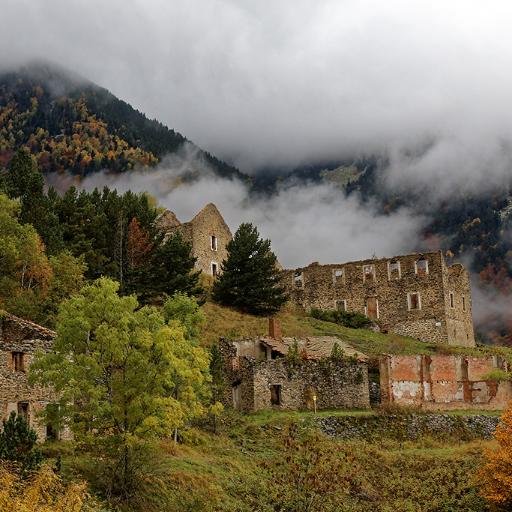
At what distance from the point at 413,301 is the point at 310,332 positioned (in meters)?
15.2

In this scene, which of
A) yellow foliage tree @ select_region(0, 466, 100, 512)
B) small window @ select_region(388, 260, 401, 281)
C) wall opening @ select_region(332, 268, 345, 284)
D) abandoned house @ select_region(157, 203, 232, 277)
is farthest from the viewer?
wall opening @ select_region(332, 268, 345, 284)

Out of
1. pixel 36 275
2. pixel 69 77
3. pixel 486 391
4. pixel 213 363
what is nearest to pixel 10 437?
pixel 213 363

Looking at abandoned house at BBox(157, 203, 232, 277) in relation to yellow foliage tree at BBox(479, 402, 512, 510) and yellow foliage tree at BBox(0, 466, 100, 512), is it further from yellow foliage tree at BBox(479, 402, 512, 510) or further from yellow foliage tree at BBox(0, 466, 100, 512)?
yellow foliage tree at BBox(0, 466, 100, 512)

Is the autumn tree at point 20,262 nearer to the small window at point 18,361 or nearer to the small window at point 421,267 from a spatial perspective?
the small window at point 18,361

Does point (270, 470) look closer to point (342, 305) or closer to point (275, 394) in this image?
point (275, 394)

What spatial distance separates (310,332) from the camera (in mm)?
56250

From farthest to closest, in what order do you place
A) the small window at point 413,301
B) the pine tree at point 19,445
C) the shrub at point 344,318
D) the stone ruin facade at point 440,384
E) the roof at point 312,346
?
1. the small window at point 413,301
2. the shrub at point 344,318
3. the roof at point 312,346
4. the stone ruin facade at point 440,384
5. the pine tree at point 19,445

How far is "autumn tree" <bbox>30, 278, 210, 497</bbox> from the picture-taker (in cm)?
2455

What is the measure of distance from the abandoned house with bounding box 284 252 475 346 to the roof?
1973 cm

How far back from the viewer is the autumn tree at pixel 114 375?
24.5 meters

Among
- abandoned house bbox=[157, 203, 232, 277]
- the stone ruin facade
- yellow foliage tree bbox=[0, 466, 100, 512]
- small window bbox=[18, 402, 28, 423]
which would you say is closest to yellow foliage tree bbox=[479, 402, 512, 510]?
the stone ruin facade

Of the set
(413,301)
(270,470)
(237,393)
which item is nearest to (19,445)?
(270,470)

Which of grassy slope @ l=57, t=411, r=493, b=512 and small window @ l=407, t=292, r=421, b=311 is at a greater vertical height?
small window @ l=407, t=292, r=421, b=311

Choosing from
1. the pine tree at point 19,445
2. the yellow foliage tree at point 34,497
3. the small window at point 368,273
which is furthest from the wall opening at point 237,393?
the small window at point 368,273
